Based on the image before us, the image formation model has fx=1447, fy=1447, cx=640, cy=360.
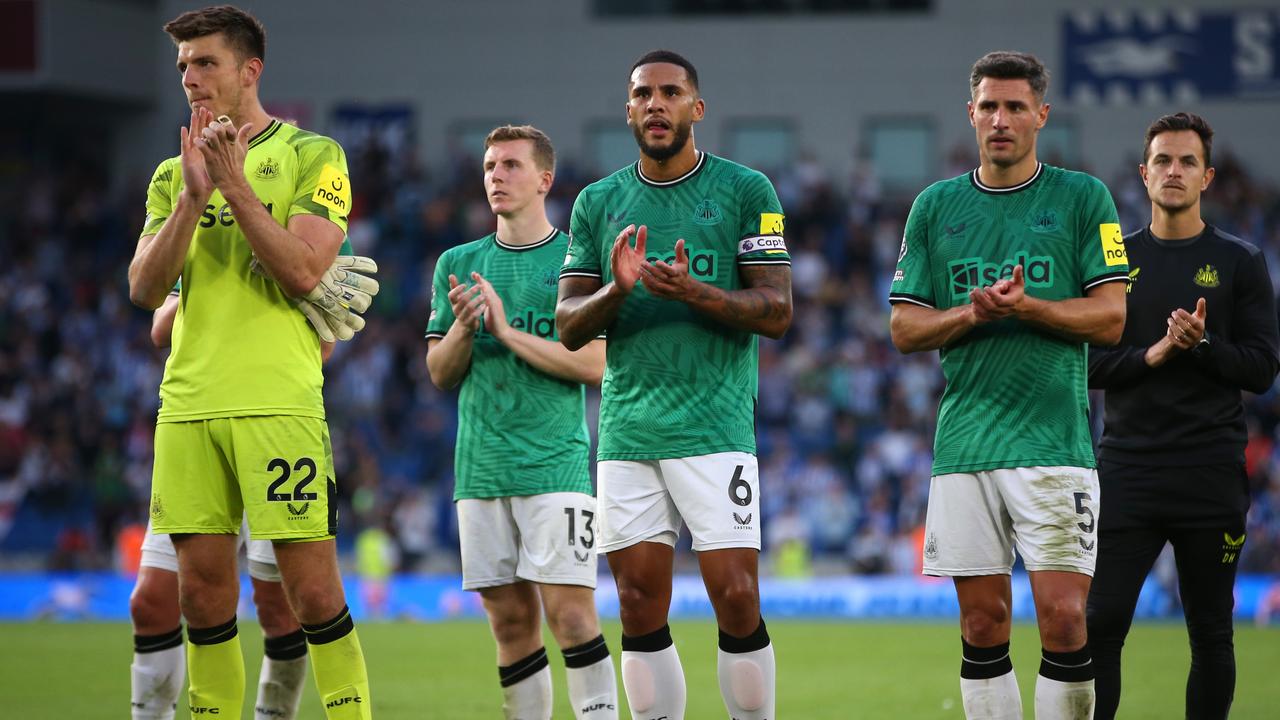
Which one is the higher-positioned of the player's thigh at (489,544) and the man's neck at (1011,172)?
the man's neck at (1011,172)

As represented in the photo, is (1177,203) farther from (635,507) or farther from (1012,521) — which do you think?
(635,507)

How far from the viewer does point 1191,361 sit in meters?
6.26

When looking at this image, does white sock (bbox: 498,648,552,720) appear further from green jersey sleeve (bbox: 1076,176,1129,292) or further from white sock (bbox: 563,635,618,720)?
green jersey sleeve (bbox: 1076,176,1129,292)

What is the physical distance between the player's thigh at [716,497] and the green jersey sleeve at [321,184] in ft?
5.13

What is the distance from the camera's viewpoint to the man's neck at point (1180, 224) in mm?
6477

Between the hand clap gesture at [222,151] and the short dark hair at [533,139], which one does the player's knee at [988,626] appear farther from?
the hand clap gesture at [222,151]

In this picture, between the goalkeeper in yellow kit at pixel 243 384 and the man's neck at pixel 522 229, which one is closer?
the goalkeeper in yellow kit at pixel 243 384

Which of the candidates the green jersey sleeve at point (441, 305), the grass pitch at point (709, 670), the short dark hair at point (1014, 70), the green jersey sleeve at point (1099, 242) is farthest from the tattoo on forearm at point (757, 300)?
the grass pitch at point (709, 670)

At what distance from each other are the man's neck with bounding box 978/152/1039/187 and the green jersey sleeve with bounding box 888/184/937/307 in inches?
10.4

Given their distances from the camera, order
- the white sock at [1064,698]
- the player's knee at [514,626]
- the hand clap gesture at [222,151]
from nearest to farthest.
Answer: the hand clap gesture at [222,151]
the white sock at [1064,698]
the player's knee at [514,626]

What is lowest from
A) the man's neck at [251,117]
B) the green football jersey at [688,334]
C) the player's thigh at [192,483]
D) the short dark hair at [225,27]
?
the player's thigh at [192,483]

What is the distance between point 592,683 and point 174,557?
193 cm

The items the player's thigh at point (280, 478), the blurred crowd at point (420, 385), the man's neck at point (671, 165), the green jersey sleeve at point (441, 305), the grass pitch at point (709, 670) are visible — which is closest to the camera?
the player's thigh at point (280, 478)

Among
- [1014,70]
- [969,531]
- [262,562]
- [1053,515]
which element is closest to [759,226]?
[1014,70]
